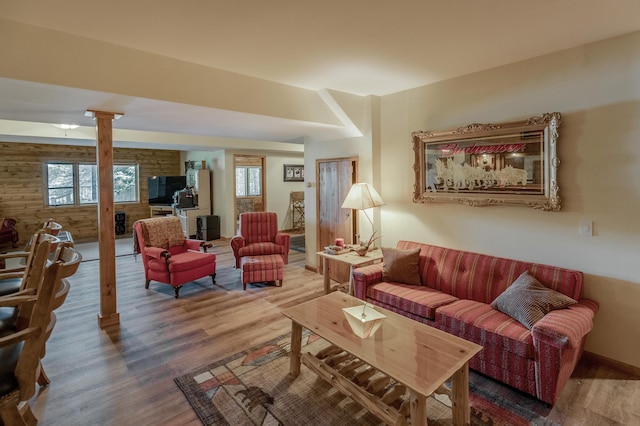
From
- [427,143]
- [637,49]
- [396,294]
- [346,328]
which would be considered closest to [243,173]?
[427,143]

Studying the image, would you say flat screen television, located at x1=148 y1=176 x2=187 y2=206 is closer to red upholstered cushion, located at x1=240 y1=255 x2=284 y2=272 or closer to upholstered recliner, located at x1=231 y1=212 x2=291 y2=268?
upholstered recliner, located at x1=231 y1=212 x2=291 y2=268

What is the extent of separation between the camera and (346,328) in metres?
2.34

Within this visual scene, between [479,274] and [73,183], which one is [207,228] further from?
[479,274]

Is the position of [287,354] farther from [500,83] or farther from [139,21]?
[500,83]

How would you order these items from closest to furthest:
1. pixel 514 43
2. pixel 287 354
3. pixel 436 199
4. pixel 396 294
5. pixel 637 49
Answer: pixel 637 49 → pixel 514 43 → pixel 287 354 → pixel 396 294 → pixel 436 199

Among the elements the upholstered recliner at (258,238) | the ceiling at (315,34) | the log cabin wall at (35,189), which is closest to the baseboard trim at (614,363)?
the ceiling at (315,34)

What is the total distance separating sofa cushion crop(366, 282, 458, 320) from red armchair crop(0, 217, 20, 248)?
758cm

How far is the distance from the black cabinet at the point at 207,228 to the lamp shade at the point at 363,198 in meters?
5.17

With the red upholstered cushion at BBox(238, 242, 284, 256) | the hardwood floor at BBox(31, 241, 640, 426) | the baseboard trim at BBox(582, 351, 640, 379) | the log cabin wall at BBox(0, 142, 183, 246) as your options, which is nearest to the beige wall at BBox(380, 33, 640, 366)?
the baseboard trim at BBox(582, 351, 640, 379)

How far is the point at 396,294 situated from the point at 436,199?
1.24 metres

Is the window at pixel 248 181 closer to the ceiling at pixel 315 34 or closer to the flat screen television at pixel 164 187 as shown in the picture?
the flat screen television at pixel 164 187

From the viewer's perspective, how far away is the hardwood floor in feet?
7.18

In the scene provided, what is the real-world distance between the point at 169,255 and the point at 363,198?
8.69ft

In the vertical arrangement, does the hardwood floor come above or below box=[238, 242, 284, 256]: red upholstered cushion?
below
